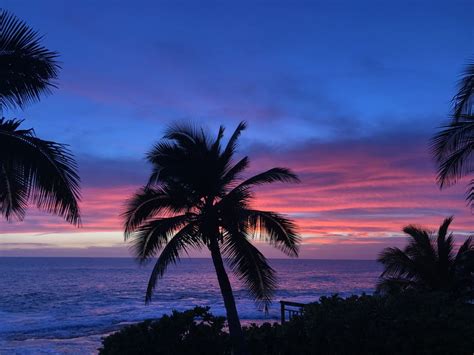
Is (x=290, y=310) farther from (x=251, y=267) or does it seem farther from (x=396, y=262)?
(x=396, y=262)

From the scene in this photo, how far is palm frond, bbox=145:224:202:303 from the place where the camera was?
480 inches

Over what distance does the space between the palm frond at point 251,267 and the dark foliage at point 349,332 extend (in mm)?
1120

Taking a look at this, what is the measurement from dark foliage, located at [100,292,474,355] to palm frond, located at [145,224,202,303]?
1.19 m

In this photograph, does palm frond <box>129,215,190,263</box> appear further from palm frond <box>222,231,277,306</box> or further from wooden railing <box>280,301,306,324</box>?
wooden railing <box>280,301,306,324</box>

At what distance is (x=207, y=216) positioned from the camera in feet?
41.2

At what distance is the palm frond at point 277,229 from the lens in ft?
41.7

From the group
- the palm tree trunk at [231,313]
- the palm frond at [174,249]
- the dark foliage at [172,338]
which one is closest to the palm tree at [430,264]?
the palm tree trunk at [231,313]

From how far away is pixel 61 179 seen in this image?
7.59m

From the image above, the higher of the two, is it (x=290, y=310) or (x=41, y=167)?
(x=41, y=167)

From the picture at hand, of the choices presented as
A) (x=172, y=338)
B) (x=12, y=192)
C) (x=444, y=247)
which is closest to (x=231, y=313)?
(x=172, y=338)

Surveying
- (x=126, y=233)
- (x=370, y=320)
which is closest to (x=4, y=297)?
(x=126, y=233)

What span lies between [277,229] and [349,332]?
127 inches

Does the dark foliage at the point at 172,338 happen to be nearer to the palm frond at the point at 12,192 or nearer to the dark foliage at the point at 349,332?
the dark foliage at the point at 349,332

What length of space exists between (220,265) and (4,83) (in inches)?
268
